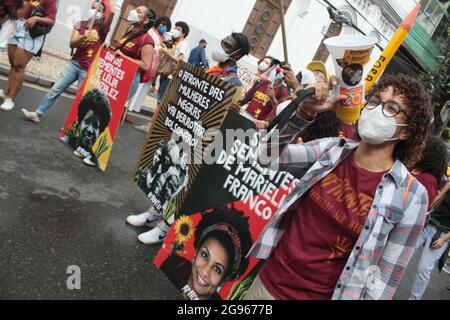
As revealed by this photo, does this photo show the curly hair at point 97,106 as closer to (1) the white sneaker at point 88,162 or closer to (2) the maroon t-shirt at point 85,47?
(1) the white sneaker at point 88,162

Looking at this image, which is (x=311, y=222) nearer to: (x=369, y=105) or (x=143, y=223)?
(x=369, y=105)

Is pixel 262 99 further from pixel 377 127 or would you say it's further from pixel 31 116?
pixel 377 127

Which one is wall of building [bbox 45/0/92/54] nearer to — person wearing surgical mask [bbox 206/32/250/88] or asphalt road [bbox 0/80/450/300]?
asphalt road [bbox 0/80/450/300]

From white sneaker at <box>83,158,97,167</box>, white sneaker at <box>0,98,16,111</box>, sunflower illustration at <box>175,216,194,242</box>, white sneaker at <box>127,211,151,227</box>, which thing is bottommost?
white sneaker at <box>0,98,16,111</box>

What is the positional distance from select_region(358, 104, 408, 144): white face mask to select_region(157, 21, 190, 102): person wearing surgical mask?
498 centimetres

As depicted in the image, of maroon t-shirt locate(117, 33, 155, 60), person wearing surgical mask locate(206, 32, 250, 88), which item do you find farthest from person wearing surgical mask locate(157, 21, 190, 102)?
person wearing surgical mask locate(206, 32, 250, 88)

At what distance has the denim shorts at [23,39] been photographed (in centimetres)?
488

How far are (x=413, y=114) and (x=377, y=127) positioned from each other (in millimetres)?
171

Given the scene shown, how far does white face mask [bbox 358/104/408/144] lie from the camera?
1.91m

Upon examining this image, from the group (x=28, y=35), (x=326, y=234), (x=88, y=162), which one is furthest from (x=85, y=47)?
(x=326, y=234)

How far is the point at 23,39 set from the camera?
16.1 ft

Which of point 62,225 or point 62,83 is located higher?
point 62,83

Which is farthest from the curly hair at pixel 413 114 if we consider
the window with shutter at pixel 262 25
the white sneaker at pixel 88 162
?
the window with shutter at pixel 262 25
